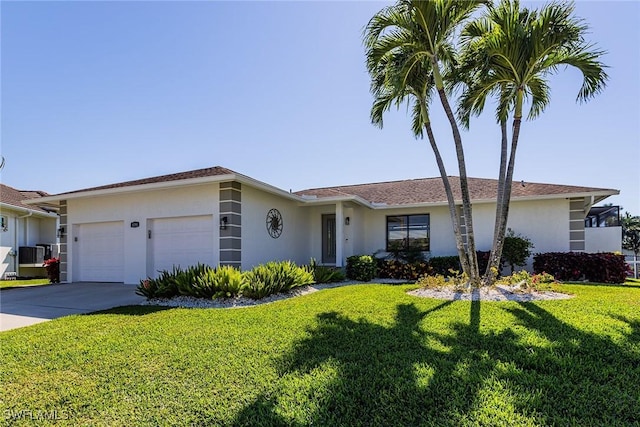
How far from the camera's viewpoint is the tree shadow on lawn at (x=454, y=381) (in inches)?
117

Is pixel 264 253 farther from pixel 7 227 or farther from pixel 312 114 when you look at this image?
pixel 7 227

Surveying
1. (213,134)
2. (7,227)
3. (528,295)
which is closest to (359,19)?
(213,134)

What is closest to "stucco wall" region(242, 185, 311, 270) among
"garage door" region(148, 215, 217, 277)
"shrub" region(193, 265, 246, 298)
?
"garage door" region(148, 215, 217, 277)

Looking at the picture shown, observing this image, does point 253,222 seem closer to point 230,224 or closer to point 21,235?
point 230,224

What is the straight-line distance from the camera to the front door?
603 inches

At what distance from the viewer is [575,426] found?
2.74 meters

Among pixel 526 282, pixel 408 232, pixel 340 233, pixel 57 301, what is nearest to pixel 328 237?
pixel 340 233

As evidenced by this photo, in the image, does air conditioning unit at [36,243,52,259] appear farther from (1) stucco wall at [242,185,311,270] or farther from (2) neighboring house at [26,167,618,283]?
(1) stucco wall at [242,185,311,270]

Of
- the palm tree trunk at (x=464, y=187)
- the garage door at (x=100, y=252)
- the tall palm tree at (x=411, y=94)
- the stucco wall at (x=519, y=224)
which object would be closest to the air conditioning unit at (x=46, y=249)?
the garage door at (x=100, y=252)

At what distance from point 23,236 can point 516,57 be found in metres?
23.7

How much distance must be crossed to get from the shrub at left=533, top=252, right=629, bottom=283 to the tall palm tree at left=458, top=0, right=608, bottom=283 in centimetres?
465

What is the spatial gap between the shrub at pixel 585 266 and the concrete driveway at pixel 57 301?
42.5 ft

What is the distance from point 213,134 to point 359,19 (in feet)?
23.8

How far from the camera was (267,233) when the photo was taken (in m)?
12.0
